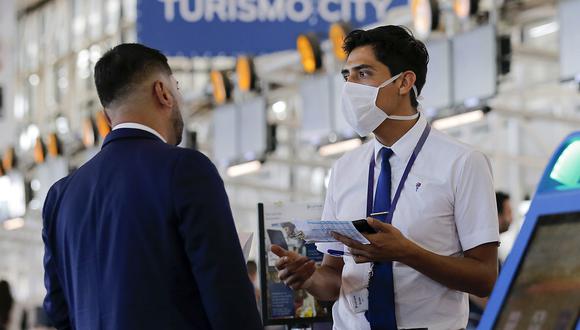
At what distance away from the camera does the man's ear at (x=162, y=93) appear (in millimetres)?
3008

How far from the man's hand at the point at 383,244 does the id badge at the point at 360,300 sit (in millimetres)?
218

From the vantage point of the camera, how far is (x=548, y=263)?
157 centimetres

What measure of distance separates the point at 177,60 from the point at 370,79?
63.0 ft

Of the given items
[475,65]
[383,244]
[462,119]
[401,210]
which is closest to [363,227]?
[383,244]

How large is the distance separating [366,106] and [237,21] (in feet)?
18.0

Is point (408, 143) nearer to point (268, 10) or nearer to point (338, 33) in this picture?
point (268, 10)

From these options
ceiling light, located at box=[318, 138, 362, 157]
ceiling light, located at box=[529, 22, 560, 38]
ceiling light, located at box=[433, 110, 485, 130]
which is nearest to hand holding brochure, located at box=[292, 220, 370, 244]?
ceiling light, located at box=[433, 110, 485, 130]

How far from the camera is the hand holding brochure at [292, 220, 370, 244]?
114 inches

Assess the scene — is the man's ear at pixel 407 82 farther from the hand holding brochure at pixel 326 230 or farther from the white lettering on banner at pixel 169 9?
the white lettering on banner at pixel 169 9

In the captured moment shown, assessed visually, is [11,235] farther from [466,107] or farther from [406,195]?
[406,195]

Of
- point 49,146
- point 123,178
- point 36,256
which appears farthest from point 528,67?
point 123,178

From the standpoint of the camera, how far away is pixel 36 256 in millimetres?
33938

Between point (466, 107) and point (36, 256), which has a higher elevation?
point (466, 107)

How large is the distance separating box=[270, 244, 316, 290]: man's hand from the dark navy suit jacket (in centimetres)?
58
